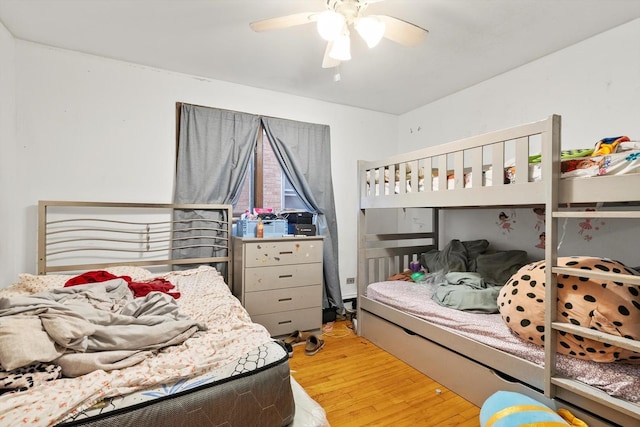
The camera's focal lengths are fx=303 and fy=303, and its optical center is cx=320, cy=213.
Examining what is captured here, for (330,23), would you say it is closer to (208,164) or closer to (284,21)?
(284,21)

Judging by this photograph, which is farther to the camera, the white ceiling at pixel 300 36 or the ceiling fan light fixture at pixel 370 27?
the white ceiling at pixel 300 36

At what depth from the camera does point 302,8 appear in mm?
1876

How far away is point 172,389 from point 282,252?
1758 mm

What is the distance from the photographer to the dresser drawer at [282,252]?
2592mm

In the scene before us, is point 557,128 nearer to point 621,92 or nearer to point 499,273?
point 621,92

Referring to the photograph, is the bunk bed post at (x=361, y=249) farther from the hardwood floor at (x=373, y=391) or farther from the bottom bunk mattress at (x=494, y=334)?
the hardwood floor at (x=373, y=391)

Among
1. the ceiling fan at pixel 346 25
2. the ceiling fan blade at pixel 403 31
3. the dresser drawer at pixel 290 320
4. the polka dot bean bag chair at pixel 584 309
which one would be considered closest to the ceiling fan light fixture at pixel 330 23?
the ceiling fan at pixel 346 25

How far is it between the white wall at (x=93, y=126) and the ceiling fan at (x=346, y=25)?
4.96ft

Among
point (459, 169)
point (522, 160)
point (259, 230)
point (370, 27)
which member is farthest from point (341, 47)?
point (259, 230)

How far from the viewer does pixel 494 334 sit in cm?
173

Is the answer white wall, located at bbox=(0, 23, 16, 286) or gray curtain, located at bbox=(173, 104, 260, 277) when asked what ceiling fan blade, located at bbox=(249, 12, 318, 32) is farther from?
white wall, located at bbox=(0, 23, 16, 286)

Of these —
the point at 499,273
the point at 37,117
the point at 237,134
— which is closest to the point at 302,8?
the point at 237,134

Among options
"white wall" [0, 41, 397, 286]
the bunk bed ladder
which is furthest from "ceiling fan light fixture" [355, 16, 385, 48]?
"white wall" [0, 41, 397, 286]

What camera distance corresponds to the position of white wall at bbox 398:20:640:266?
2.04 m
